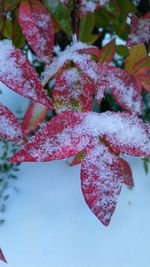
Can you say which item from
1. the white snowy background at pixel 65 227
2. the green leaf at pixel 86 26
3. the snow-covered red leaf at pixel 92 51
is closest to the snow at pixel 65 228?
the white snowy background at pixel 65 227

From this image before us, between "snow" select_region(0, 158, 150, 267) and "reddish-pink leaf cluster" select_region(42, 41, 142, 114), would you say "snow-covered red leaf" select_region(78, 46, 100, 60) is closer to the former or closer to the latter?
"reddish-pink leaf cluster" select_region(42, 41, 142, 114)

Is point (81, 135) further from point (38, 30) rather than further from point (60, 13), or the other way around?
point (60, 13)

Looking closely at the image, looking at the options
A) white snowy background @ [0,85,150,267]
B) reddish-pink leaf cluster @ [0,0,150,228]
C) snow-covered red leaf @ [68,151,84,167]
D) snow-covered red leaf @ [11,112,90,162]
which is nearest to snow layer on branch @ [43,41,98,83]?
reddish-pink leaf cluster @ [0,0,150,228]

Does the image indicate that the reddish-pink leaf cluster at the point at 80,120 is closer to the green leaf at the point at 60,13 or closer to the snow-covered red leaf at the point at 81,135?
the snow-covered red leaf at the point at 81,135

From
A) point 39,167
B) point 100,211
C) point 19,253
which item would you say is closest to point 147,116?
point 39,167

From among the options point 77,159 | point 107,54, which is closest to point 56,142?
point 107,54

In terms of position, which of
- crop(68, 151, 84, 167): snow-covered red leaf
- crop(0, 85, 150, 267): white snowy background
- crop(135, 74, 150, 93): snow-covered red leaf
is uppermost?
crop(135, 74, 150, 93): snow-covered red leaf
